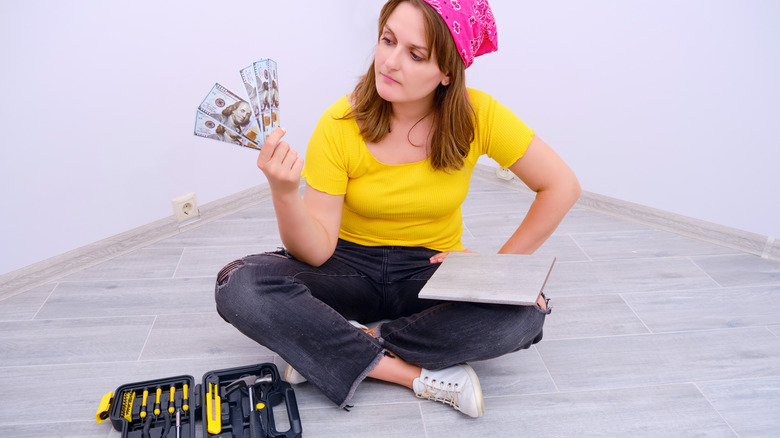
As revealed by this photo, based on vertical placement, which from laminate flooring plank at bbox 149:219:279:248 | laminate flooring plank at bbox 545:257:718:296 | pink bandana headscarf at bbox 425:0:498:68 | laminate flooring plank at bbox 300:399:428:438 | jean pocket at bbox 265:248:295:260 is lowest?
laminate flooring plank at bbox 545:257:718:296

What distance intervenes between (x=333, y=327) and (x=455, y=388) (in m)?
0.32

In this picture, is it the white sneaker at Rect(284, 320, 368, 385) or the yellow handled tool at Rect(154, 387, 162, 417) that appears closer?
the yellow handled tool at Rect(154, 387, 162, 417)

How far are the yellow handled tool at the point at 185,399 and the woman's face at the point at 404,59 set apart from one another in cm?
82

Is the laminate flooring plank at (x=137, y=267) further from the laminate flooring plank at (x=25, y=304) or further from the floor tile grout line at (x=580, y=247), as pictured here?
the floor tile grout line at (x=580, y=247)

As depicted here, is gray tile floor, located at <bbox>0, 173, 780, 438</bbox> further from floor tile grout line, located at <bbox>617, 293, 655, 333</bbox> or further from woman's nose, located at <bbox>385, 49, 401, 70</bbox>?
woman's nose, located at <bbox>385, 49, 401, 70</bbox>

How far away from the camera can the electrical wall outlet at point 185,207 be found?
2.51 meters

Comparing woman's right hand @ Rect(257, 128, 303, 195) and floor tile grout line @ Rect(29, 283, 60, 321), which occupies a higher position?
woman's right hand @ Rect(257, 128, 303, 195)

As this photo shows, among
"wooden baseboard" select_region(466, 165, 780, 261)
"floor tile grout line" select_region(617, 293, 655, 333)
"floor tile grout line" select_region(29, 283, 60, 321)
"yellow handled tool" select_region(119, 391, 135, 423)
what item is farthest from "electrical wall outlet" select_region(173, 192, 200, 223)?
"floor tile grout line" select_region(617, 293, 655, 333)

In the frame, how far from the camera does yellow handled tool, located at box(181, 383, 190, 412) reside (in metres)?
1.54

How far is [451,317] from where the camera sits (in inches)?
63.2

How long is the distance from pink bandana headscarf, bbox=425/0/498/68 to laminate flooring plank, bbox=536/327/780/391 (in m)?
0.83

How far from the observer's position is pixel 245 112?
1.38 meters

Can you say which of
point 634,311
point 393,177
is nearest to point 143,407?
point 393,177

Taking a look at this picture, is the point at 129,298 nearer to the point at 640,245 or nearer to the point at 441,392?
the point at 441,392
